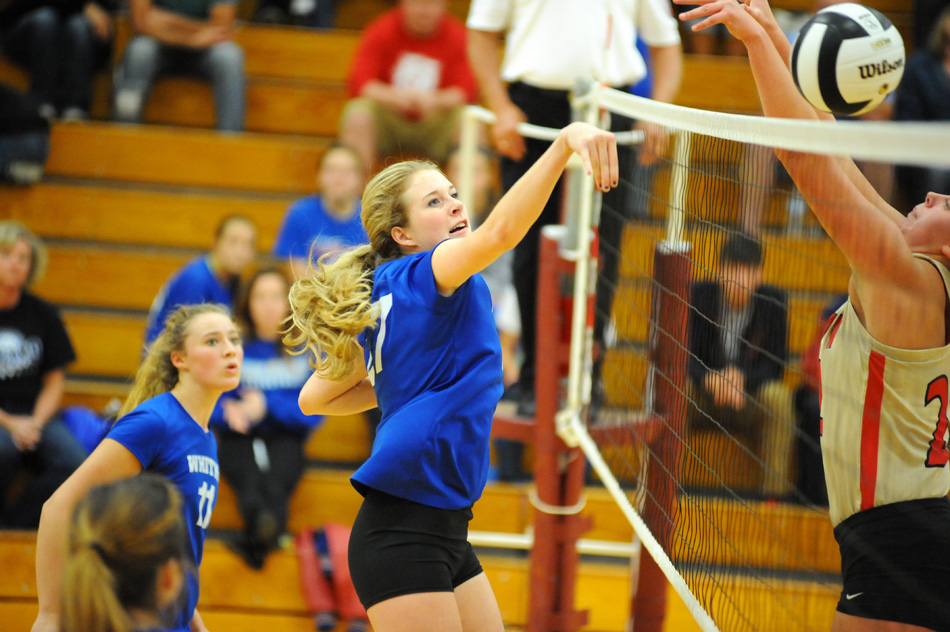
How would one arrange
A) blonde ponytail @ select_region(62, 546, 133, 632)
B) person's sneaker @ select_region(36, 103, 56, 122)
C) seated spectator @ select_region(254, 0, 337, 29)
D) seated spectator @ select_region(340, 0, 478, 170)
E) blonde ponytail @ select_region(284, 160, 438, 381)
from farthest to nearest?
seated spectator @ select_region(254, 0, 337, 29)
person's sneaker @ select_region(36, 103, 56, 122)
seated spectator @ select_region(340, 0, 478, 170)
blonde ponytail @ select_region(284, 160, 438, 381)
blonde ponytail @ select_region(62, 546, 133, 632)

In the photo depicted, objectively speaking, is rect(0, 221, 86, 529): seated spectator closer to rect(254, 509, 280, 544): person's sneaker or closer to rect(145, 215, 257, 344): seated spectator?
rect(145, 215, 257, 344): seated spectator

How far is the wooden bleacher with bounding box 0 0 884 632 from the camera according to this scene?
471cm

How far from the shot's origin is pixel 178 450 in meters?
2.67

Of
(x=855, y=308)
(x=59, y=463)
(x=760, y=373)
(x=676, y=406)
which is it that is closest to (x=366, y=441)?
(x=59, y=463)

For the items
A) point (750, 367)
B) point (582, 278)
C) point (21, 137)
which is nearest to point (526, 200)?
point (582, 278)

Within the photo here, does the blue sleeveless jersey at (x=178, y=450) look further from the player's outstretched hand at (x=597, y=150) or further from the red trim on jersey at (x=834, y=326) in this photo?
the red trim on jersey at (x=834, y=326)

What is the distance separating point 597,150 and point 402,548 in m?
0.99

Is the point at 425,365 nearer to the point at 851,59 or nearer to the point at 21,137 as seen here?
the point at 851,59

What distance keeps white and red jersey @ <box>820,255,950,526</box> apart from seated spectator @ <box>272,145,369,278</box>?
3.80 meters

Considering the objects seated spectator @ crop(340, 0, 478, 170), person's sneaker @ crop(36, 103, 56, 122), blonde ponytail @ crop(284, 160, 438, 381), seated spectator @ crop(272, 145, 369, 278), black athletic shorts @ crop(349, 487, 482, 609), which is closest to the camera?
black athletic shorts @ crop(349, 487, 482, 609)

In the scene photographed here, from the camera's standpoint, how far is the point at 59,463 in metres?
4.80

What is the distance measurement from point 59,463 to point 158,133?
2.66m

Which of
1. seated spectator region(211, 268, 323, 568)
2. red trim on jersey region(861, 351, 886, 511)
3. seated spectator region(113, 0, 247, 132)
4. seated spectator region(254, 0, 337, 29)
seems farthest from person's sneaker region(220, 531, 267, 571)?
seated spectator region(254, 0, 337, 29)

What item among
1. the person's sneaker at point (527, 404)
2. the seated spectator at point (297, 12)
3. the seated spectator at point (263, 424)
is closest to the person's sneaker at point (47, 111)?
the seated spectator at point (297, 12)
